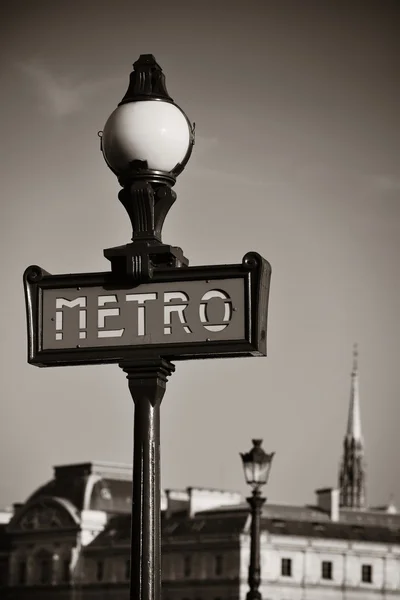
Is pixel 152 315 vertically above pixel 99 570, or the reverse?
pixel 152 315

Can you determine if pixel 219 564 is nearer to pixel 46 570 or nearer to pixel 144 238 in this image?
pixel 46 570

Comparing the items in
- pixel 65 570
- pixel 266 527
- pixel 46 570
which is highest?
pixel 266 527

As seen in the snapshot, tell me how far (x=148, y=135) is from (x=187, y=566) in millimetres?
95485

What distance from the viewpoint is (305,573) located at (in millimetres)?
101938

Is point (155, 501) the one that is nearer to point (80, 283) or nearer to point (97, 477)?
point (80, 283)

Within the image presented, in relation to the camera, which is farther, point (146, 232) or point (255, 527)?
point (255, 527)

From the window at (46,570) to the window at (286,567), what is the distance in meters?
18.7

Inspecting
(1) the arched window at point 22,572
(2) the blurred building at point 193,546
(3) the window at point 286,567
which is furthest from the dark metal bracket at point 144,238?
(1) the arched window at point 22,572

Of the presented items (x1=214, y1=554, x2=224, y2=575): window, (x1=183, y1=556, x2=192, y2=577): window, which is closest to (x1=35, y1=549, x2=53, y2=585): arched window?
(x1=183, y1=556, x2=192, y2=577): window

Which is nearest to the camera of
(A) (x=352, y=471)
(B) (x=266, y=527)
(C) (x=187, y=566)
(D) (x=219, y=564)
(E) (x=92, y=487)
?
(D) (x=219, y=564)

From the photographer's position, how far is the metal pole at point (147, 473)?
21.2 ft

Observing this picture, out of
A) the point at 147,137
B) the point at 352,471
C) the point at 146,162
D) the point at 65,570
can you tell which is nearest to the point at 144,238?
the point at 146,162

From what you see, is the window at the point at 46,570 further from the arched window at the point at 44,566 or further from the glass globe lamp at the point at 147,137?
the glass globe lamp at the point at 147,137

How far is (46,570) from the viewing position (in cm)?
11325
